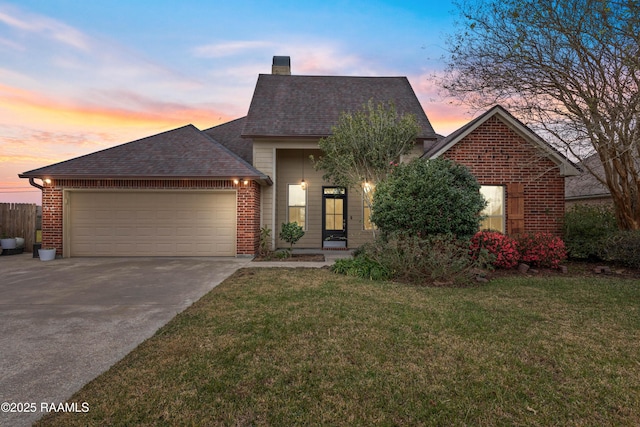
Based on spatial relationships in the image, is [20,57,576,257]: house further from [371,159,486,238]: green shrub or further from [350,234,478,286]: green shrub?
[350,234,478,286]: green shrub

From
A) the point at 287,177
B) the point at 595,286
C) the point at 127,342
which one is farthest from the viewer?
the point at 287,177

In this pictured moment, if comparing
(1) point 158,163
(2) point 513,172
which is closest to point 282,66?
(1) point 158,163

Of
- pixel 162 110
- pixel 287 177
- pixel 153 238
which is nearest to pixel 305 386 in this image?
pixel 153 238

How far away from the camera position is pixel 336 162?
31.6 ft

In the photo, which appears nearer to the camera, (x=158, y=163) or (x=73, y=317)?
(x=73, y=317)

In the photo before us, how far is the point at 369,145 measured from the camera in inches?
368

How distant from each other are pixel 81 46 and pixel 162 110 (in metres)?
4.18

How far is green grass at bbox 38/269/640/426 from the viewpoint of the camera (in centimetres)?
224

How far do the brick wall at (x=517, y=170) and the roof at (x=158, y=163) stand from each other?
22.1 ft

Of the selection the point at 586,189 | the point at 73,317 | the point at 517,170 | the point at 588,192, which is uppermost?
the point at 517,170

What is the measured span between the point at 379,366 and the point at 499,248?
620cm

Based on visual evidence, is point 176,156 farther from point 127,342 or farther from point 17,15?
point 127,342

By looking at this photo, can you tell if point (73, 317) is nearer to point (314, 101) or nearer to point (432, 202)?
point (432, 202)

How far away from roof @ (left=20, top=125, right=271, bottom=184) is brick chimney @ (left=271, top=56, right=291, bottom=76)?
19.1 ft
